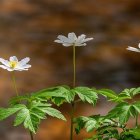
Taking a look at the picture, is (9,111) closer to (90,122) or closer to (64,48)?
(90,122)

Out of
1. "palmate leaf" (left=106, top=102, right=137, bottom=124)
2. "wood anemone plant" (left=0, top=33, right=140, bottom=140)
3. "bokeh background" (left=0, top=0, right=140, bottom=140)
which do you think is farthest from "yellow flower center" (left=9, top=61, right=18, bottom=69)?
"bokeh background" (left=0, top=0, right=140, bottom=140)

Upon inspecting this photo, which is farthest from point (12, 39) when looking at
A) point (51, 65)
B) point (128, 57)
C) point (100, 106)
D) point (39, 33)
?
point (100, 106)

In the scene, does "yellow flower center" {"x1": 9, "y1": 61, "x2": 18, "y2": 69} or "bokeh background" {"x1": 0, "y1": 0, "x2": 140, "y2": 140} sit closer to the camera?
"yellow flower center" {"x1": 9, "y1": 61, "x2": 18, "y2": 69}

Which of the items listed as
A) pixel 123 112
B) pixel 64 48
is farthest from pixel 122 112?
pixel 64 48

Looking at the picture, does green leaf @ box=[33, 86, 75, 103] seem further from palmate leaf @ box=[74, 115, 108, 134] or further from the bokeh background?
the bokeh background

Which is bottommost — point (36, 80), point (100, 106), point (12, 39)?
point (100, 106)

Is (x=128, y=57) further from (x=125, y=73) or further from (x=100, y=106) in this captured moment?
(x=100, y=106)

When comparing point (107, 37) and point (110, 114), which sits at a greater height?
point (107, 37)

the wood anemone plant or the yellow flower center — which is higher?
the yellow flower center
